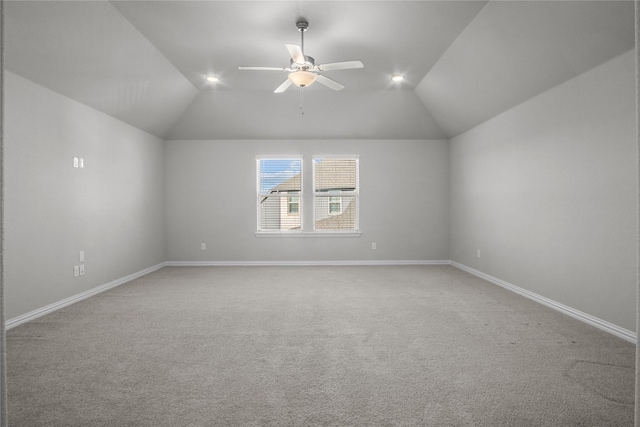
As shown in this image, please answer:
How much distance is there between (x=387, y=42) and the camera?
3789 mm

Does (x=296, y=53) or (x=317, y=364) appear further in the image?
(x=296, y=53)

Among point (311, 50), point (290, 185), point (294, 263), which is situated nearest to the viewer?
point (311, 50)

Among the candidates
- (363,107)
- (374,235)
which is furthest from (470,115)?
(374,235)

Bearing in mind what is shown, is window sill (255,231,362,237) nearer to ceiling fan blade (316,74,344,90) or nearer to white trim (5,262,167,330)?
white trim (5,262,167,330)

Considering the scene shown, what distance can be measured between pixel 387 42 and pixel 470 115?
2.14 metres

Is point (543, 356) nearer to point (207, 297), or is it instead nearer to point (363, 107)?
point (207, 297)

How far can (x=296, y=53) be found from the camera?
3.00 m

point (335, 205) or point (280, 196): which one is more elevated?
point (280, 196)

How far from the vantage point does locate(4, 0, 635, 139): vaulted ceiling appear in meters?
2.93

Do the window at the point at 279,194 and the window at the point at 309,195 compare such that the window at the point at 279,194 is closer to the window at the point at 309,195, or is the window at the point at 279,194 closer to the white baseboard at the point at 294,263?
the window at the point at 309,195

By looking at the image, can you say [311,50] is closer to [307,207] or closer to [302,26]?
[302,26]

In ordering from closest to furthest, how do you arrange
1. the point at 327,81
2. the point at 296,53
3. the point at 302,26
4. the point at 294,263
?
the point at 296,53, the point at 302,26, the point at 327,81, the point at 294,263

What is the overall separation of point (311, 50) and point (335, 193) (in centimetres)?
303

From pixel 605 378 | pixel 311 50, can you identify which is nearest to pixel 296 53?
pixel 311 50
